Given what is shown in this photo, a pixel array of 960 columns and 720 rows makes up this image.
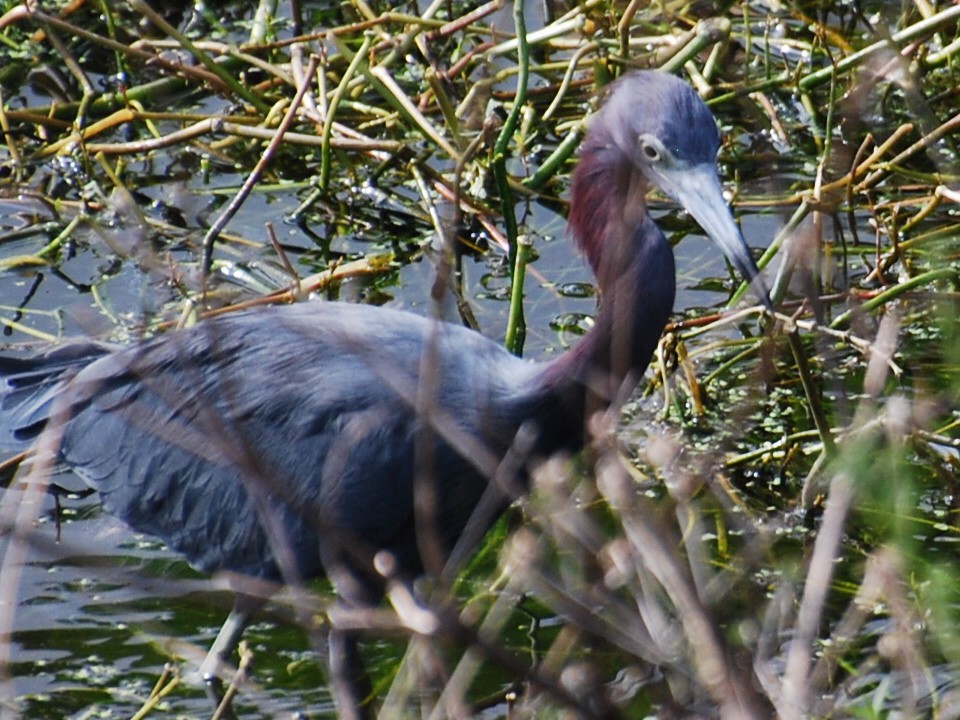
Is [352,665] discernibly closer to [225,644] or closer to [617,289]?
[225,644]

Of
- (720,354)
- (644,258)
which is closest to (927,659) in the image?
(644,258)

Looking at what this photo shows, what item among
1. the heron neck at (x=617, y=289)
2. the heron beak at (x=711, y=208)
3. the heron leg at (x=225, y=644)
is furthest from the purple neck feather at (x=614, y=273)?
the heron leg at (x=225, y=644)

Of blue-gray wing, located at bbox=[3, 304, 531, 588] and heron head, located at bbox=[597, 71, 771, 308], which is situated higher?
heron head, located at bbox=[597, 71, 771, 308]

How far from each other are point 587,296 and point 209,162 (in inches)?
81.2

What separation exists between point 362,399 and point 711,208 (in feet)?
3.70

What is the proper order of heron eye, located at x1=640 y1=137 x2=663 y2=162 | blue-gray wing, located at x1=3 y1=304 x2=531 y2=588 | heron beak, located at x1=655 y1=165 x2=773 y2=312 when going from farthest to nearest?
blue-gray wing, located at x1=3 y1=304 x2=531 y2=588 → heron eye, located at x1=640 y1=137 x2=663 y2=162 → heron beak, located at x1=655 y1=165 x2=773 y2=312

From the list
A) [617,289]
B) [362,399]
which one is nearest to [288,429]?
[362,399]

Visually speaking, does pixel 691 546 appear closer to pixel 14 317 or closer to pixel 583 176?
pixel 583 176

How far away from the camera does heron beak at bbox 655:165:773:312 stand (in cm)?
369

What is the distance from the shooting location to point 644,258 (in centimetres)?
405

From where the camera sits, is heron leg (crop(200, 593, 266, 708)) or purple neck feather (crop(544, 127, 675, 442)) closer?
purple neck feather (crop(544, 127, 675, 442))

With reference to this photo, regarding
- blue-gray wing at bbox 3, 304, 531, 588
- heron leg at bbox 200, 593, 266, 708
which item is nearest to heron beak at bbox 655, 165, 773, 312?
blue-gray wing at bbox 3, 304, 531, 588

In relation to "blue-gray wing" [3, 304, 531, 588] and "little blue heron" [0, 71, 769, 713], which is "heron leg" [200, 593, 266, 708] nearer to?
"little blue heron" [0, 71, 769, 713]

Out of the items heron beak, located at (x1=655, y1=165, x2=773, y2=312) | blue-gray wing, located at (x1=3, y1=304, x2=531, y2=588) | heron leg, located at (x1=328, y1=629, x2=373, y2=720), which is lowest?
heron leg, located at (x1=328, y1=629, x2=373, y2=720)
